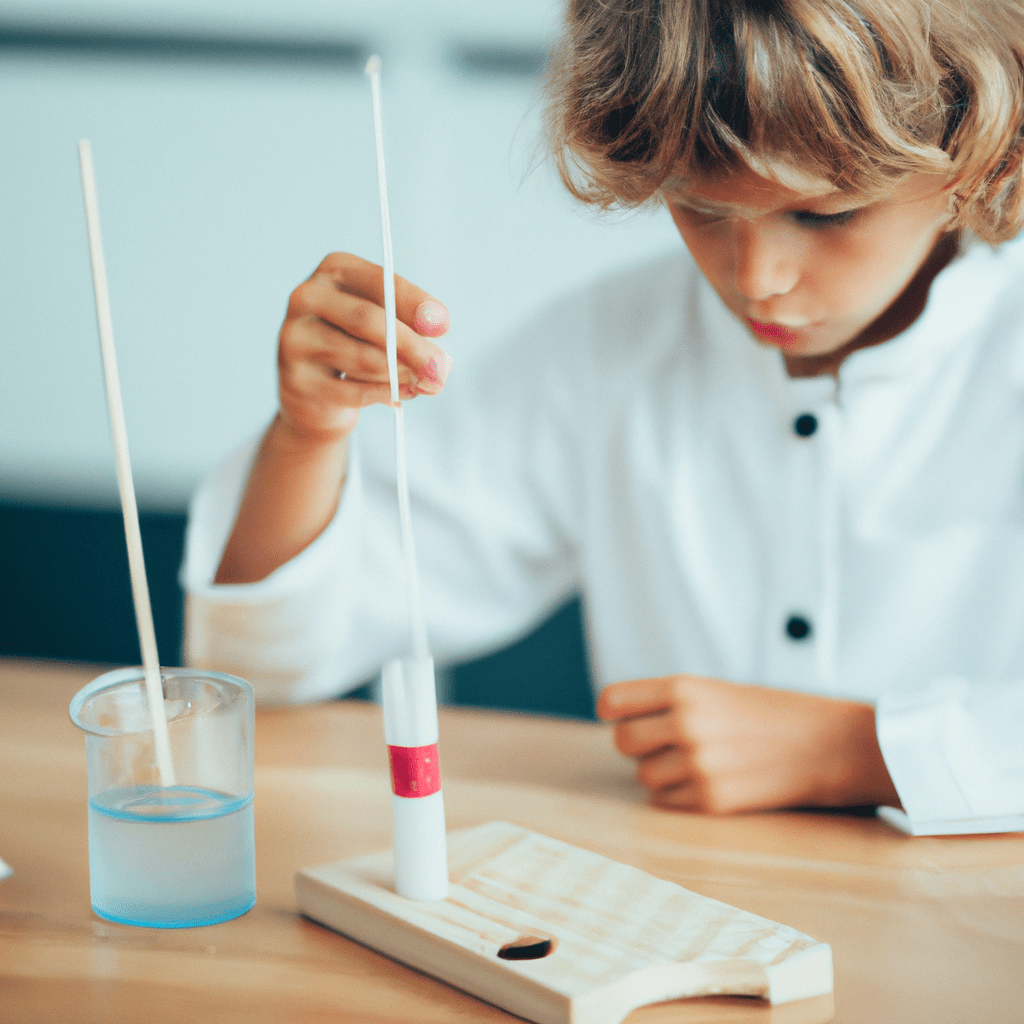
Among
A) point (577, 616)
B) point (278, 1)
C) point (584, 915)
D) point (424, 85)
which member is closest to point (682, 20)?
point (584, 915)

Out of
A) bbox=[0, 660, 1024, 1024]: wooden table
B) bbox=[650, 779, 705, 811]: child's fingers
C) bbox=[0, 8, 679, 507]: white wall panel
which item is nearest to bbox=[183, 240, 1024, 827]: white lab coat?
bbox=[0, 660, 1024, 1024]: wooden table

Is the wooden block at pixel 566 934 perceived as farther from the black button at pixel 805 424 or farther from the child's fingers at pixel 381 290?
the black button at pixel 805 424

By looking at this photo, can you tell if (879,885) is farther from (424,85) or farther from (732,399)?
(424,85)

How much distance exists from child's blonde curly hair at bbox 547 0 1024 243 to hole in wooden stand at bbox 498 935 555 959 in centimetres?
30

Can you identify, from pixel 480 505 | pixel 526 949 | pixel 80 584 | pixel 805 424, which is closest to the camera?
pixel 526 949

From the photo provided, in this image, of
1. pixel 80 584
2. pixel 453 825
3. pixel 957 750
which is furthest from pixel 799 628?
pixel 80 584

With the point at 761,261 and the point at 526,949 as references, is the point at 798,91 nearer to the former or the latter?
the point at 761,261

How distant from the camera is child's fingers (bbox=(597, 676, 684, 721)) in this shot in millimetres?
566

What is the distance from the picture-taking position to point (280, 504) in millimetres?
643

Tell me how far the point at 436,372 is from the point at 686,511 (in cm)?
45

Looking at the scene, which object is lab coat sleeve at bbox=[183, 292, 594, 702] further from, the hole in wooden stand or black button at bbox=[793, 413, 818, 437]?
the hole in wooden stand

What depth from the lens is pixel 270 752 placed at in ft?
2.01

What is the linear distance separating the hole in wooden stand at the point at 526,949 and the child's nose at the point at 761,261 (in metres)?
0.28

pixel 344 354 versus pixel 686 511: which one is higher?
pixel 344 354
